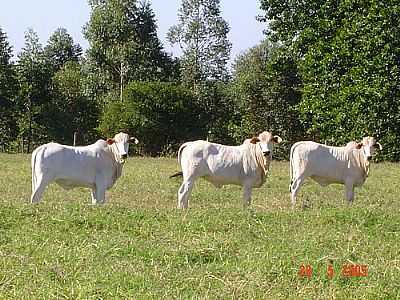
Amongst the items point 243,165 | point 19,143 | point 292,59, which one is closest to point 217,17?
point 292,59

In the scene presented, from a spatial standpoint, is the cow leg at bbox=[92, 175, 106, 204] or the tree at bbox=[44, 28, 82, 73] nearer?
the cow leg at bbox=[92, 175, 106, 204]

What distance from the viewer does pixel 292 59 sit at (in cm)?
3597

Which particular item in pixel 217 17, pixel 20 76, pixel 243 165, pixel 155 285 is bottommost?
pixel 155 285

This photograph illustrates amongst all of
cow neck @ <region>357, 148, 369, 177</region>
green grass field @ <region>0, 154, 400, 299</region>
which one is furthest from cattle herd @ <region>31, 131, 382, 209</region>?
green grass field @ <region>0, 154, 400, 299</region>

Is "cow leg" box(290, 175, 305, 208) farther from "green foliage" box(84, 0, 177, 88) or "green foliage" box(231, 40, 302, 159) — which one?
"green foliage" box(84, 0, 177, 88)

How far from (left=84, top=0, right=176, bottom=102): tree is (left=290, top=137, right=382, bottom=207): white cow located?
3002cm

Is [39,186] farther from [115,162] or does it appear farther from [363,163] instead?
[363,163]

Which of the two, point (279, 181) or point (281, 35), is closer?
point (279, 181)

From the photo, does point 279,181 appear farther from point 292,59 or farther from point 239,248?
point 292,59

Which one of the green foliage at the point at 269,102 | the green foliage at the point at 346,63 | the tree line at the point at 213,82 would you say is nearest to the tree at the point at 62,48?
the tree line at the point at 213,82

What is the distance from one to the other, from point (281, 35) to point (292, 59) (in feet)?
5.40

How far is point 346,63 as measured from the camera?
32.6m

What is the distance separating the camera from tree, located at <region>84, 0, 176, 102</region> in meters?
44.3

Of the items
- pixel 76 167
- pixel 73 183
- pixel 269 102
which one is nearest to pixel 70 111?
pixel 269 102
